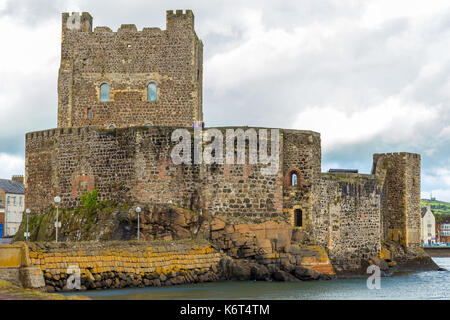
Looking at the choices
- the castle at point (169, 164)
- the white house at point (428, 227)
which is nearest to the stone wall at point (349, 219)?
the castle at point (169, 164)

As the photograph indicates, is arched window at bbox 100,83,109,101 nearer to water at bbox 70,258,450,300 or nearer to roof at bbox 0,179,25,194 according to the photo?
water at bbox 70,258,450,300

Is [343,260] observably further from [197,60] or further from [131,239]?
[197,60]

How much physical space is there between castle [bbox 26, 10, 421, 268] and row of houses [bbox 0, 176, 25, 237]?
34.7 m

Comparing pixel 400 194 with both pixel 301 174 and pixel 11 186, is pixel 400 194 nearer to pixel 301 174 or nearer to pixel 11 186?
pixel 301 174

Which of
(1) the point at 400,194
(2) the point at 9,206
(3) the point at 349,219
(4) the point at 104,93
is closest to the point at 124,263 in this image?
(3) the point at 349,219

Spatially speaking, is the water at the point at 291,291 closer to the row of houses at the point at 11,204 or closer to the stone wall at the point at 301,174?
the stone wall at the point at 301,174

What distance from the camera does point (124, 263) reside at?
28.7m

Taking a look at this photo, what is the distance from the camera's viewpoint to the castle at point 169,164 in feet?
115

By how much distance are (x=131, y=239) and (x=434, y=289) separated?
14166 millimetres

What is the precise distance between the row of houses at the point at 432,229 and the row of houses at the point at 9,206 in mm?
61996

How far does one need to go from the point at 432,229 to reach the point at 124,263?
94334 mm

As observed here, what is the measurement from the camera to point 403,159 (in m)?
45.3

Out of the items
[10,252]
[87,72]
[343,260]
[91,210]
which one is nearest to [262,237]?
[343,260]

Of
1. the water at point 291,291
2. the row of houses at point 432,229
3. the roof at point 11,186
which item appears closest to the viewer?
the water at point 291,291
